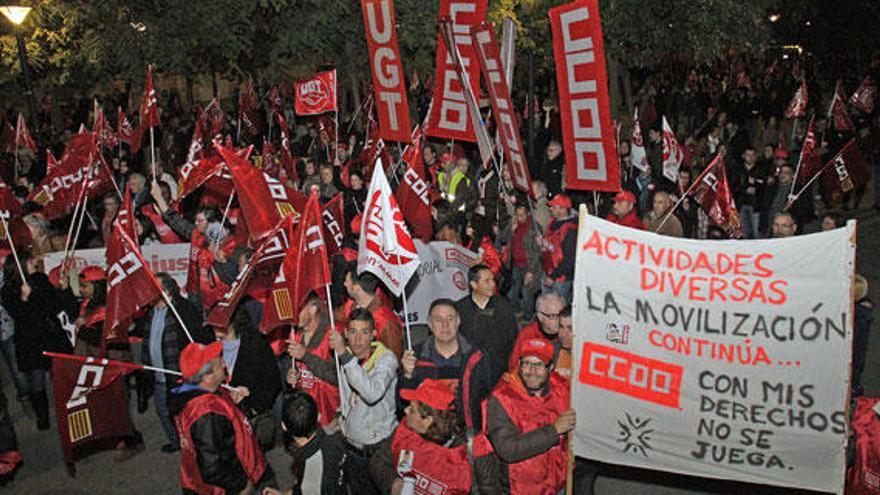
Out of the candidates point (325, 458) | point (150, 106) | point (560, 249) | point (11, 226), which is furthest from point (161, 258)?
point (325, 458)

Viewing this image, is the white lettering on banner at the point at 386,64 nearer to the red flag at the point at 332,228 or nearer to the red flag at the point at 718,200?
the red flag at the point at 332,228

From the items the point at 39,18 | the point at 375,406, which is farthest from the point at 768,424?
the point at 39,18

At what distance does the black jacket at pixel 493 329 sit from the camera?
21.0 ft

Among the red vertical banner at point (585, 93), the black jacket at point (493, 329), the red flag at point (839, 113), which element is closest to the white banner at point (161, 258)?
the black jacket at point (493, 329)

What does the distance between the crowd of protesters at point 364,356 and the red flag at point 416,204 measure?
35 centimetres

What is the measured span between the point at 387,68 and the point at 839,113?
879 cm

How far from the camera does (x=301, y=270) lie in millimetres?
5793

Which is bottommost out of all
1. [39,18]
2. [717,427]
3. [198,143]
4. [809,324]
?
[717,427]

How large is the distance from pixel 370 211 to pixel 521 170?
11.1 ft

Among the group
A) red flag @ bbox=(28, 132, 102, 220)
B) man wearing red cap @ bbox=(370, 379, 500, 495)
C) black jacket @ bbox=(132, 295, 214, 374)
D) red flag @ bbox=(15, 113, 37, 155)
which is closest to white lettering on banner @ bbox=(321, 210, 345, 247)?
black jacket @ bbox=(132, 295, 214, 374)

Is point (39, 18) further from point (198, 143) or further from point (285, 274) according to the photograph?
point (285, 274)

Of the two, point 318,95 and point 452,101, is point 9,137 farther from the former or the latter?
point 452,101

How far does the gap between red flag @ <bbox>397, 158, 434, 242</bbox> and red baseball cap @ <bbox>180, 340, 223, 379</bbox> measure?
15.9 feet

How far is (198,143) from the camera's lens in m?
12.4
